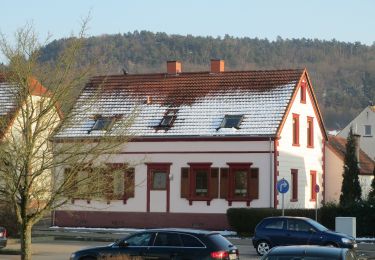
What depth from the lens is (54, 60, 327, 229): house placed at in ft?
149

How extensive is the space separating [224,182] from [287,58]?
134 meters

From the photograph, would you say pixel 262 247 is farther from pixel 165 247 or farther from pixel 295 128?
pixel 295 128

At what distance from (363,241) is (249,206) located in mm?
8024

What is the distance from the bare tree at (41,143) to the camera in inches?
842

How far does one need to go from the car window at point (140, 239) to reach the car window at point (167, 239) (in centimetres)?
26

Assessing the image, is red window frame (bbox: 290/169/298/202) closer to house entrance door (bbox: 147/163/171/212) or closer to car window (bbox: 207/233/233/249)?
house entrance door (bbox: 147/163/171/212)

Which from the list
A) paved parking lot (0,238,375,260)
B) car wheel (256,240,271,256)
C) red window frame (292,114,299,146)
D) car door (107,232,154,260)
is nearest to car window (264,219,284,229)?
car wheel (256,240,271,256)

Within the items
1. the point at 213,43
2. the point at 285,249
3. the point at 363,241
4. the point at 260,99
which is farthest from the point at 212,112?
the point at 213,43

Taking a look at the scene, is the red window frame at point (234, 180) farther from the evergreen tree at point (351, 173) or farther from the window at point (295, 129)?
the evergreen tree at point (351, 173)

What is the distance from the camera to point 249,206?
45.2m

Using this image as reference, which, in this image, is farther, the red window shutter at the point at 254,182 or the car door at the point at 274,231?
the red window shutter at the point at 254,182

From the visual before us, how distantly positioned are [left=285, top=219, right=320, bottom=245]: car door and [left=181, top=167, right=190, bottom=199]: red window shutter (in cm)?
1508

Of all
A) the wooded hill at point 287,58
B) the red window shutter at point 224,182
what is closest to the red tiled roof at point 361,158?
the red window shutter at point 224,182

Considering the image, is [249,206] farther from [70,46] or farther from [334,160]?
[70,46]
